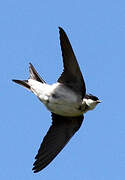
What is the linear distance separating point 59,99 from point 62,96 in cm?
7

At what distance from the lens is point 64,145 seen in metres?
10.2

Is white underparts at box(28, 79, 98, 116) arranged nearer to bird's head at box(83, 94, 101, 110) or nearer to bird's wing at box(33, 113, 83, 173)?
bird's head at box(83, 94, 101, 110)

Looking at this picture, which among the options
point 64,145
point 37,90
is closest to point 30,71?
point 37,90

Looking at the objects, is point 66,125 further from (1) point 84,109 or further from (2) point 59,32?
(2) point 59,32

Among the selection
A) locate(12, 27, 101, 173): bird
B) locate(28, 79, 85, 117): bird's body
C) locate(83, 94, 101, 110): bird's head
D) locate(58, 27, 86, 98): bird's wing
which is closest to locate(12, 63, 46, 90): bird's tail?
locate(12, 27, 101, 173): bird

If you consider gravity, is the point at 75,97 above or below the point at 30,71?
below

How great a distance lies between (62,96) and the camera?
31.6 ft

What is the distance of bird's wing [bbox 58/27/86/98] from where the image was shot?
30.0 feet

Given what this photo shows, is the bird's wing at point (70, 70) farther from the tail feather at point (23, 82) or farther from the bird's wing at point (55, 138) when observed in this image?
the bird's wing at point (55, 138)

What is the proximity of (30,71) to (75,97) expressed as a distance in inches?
39.7

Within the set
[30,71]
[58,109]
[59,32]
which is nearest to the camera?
[59,32]

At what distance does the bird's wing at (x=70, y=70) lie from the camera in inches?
360

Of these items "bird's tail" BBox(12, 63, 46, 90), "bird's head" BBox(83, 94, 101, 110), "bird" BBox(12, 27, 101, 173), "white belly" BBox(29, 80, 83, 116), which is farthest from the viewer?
"bird's tail" BBox(12, 63, 46, 90)

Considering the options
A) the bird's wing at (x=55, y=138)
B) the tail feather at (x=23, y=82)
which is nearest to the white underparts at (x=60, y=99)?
the tail feather at (x=23, y=82)
